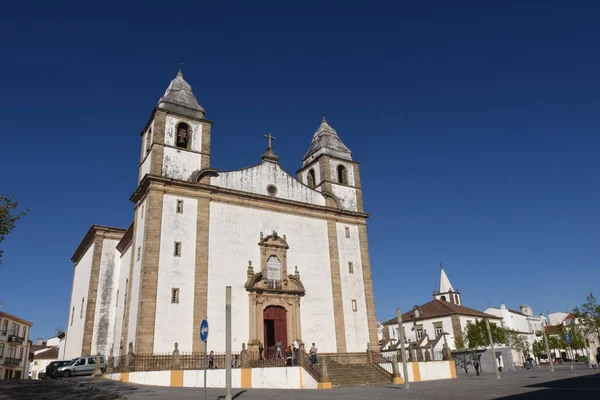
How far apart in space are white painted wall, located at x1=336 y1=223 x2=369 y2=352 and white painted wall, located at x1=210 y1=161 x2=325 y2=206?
9.71 ft

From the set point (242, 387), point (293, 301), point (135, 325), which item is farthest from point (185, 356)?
point (293, 301)

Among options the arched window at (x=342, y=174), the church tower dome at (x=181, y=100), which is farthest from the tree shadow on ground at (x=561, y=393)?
the church tower dome at (x=181, y=100)

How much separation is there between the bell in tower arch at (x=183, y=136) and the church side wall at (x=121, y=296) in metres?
7.62

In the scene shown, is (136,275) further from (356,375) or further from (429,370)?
(429,370)

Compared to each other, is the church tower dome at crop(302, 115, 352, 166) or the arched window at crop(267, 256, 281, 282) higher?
the church tower dome at crop(302, 115, 352, 166)

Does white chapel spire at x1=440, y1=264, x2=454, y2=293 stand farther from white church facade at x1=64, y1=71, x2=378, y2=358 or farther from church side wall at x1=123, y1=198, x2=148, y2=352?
church side wall at x1=123, y1=198, x2=148, y2=352

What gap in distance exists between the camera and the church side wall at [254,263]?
2417 cm

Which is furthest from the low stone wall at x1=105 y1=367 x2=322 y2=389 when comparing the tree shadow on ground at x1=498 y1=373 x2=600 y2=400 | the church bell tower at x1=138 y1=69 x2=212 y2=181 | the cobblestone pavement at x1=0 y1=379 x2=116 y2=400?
the church bell tower at x1=138 y1=69 x2=212 y2=181

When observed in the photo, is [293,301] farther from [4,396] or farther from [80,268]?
[80,268]

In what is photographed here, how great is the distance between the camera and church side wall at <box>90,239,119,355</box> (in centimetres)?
3028

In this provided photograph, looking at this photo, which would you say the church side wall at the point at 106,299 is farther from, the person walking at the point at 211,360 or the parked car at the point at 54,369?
the person walking at the point at 211,360

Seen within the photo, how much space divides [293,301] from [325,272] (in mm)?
3246

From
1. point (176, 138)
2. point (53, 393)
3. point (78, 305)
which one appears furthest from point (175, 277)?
point (78, 305)

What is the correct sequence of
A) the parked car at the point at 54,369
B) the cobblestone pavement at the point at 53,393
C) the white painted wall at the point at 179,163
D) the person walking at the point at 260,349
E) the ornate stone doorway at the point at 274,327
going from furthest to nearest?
the white painted wall at the point at 179,163 → the ornate stone doorway at the point at 274,327 → the parked car at the point at 54,369 → the person walking at the point at 260,349 → the cobblestone pavement at the point at 53,393
